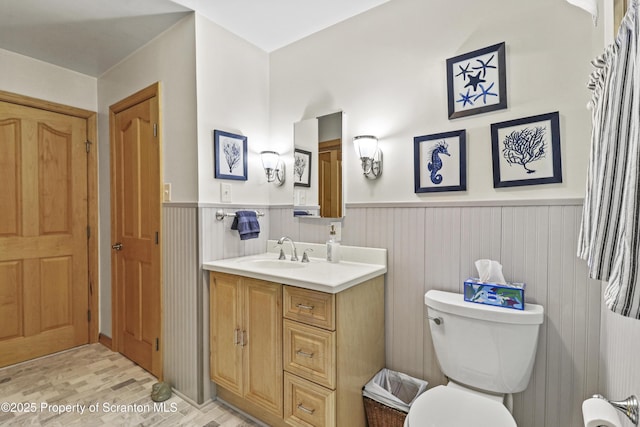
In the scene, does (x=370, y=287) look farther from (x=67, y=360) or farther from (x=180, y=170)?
(x=67, y=360)

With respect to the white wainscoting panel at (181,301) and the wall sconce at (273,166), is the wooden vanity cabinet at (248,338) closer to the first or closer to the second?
the white wainscoting panel at (181,301)

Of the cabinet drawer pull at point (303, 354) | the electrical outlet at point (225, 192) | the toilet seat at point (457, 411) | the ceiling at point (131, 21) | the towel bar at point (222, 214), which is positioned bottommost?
the toilet seat at point (457, 411)

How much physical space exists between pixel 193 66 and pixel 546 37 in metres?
1.90

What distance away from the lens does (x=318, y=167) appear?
218 centimetres

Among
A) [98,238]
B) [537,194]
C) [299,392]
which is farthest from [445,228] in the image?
[98,238]

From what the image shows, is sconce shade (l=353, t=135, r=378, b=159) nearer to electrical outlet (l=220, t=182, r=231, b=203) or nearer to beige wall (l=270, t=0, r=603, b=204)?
beige wall (l=270, t=0, r=603, b=204)

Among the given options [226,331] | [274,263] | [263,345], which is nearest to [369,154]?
[274,263]

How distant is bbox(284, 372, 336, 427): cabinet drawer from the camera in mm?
1418

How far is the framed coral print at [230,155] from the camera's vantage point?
6.69 ft

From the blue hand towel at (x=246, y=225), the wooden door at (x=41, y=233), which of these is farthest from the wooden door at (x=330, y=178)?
the wooden door at (x=41, y=233)

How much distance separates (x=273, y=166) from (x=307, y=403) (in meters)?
1.56

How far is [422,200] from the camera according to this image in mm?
1750

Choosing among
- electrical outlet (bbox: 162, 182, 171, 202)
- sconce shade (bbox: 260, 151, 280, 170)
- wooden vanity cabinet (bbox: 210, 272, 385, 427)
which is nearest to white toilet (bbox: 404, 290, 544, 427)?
wooden vanity cabinet (bbox: 210, 272, 385, 427)

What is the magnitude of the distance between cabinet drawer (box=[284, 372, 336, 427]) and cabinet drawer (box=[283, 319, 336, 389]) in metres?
0.04
